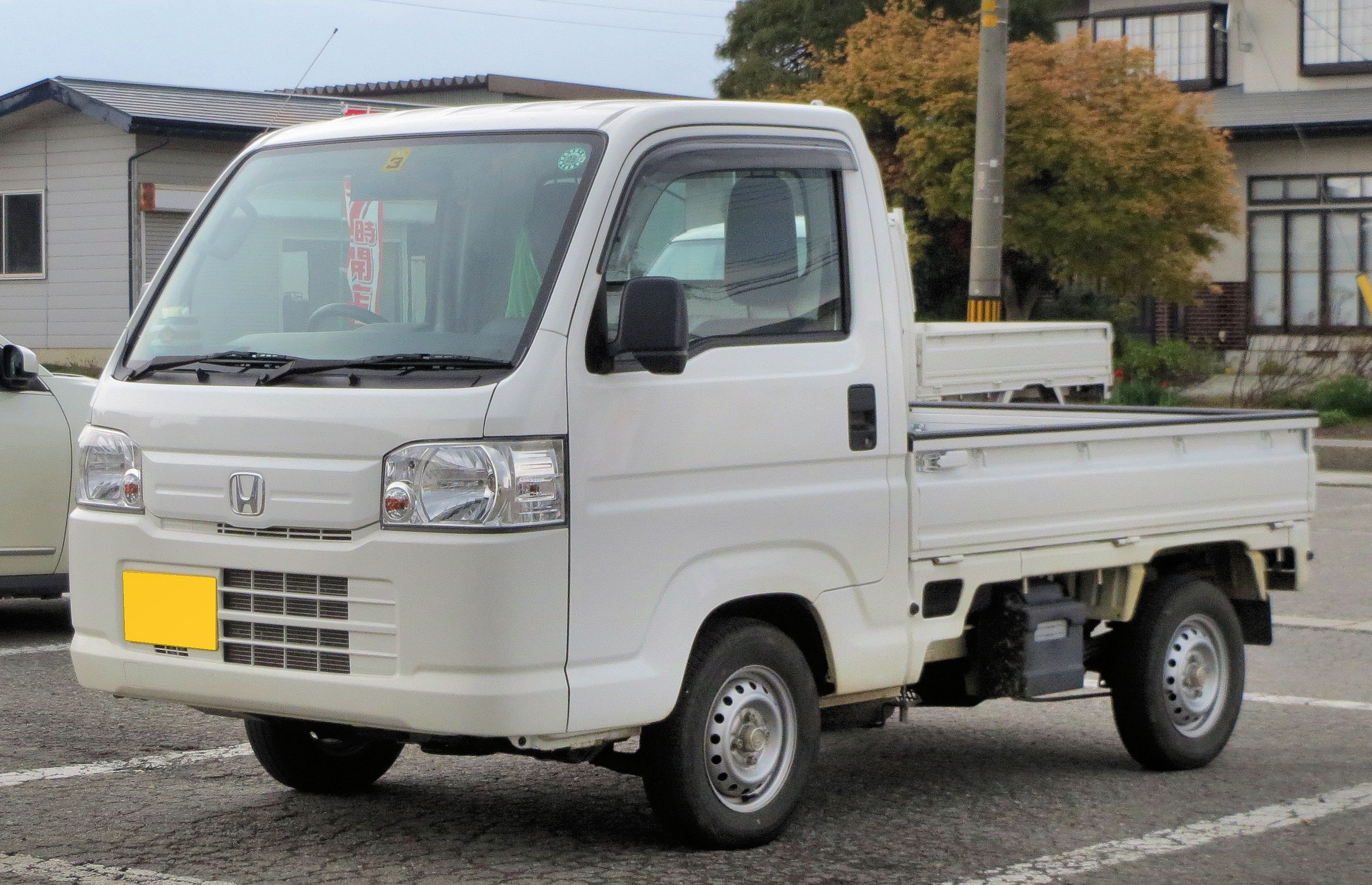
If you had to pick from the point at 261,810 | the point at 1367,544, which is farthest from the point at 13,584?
the point at 1367,544

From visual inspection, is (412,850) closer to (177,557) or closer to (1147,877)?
(177,557)

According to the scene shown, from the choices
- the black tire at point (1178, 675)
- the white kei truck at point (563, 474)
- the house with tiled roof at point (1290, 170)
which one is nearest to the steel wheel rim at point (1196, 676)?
the black tire at point (1178, 675)

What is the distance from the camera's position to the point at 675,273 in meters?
5.19

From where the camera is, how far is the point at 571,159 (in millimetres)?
5047

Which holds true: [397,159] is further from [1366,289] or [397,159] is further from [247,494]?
[1366,289]

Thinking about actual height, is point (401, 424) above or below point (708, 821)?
above

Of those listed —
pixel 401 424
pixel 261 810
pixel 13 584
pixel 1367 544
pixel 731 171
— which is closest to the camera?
pixel 401 424

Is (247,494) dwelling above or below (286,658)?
above

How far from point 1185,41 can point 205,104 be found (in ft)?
59.7

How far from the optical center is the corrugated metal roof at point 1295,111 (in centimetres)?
3094

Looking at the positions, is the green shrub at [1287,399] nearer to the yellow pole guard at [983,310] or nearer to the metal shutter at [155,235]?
the yellow pole guard at [983,310]

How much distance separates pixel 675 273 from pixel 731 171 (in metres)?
0.40

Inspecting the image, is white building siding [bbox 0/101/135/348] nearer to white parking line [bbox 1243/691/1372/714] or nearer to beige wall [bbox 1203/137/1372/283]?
beige wall [bbox 1203/137/1372/283]

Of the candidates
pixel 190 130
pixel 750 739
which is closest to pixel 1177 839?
pixel 750 739
